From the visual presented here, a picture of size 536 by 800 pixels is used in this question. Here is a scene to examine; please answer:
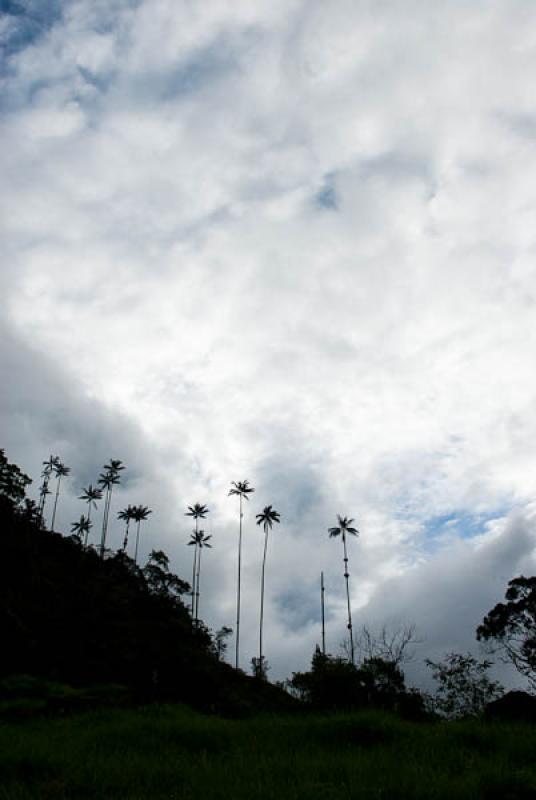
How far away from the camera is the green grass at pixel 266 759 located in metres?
7.67

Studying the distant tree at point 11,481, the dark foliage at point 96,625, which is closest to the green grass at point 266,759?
the dark foliage at point 96,625

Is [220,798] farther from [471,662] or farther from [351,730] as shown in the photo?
[471,662]

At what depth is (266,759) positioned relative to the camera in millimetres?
9484

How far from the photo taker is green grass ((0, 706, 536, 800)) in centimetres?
767

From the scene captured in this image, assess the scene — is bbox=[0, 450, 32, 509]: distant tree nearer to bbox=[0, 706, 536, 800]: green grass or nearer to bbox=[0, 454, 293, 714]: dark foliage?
bbox=[0, 454, 293, 714]: dark foliage

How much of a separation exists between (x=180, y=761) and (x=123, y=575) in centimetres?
6793

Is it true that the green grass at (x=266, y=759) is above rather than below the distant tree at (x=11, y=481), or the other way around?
below

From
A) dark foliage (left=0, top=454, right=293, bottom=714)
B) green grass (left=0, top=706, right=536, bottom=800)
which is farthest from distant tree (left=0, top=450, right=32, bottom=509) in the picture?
green grass (left=0, top=706, right=536, bottom=800)

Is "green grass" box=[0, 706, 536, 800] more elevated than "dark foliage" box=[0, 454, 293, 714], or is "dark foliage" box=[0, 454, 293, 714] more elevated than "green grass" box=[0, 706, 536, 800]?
"dark foliage" box=[0, 454, 293, 714]

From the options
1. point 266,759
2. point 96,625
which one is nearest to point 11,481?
point 96,625

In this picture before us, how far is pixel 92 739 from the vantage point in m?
11.2

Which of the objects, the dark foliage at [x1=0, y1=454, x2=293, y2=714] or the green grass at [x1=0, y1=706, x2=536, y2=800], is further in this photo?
the dark foliage at [x1=0, y1=454, x2=293, y2=714]

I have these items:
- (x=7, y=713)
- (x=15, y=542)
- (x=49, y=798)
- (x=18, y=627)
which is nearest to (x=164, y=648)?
(x=18, y=627)

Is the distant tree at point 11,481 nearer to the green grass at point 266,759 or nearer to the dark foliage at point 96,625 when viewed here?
the dark foliage at point 96,625
